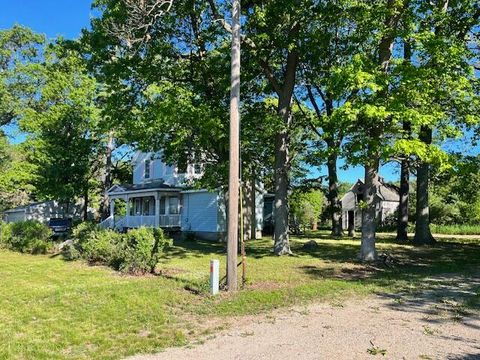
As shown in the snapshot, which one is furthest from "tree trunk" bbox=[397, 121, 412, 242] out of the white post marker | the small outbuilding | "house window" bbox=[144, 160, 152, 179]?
the small outbuilding

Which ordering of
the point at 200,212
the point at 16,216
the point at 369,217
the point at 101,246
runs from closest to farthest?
the point at 101,246 < the point at 369,217 < the point at 200,212 < the point at 16,216

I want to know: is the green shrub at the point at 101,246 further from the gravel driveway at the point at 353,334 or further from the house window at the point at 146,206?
the house window at the point at 146,206

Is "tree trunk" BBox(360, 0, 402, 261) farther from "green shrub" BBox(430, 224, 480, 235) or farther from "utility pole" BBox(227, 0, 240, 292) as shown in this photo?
"green shrub" BBox(430, 224, 480, 235)

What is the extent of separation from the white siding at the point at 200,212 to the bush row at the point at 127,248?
45.6 ft

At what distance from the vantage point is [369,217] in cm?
1625

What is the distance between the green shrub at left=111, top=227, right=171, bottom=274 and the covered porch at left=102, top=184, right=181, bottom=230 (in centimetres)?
1817

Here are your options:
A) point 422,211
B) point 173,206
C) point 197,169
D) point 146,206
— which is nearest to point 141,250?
point 422,211

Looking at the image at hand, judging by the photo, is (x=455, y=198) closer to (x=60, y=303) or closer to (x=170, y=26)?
(x=170, y=26)

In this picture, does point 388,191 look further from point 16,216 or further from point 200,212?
point 16,216

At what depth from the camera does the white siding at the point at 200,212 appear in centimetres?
2975

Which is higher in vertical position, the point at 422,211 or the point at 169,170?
the point at 169,170

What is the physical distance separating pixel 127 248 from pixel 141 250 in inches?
24.2

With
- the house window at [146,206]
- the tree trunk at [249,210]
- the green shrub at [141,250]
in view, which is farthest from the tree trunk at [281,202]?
the house window at [146,206]

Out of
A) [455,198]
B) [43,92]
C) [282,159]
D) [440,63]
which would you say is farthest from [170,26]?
[455,198]
